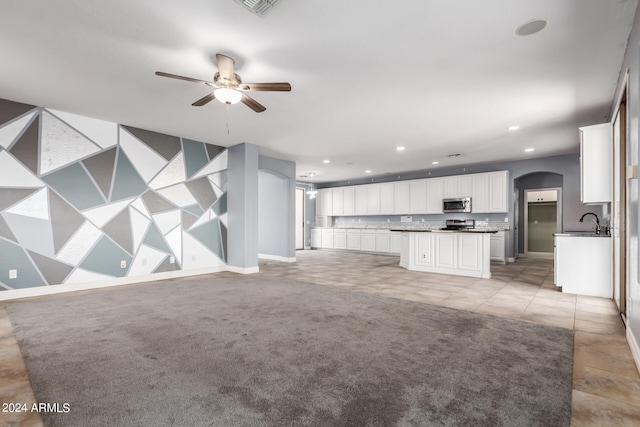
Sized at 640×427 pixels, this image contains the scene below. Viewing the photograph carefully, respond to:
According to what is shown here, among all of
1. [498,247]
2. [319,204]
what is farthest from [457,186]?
[319,204]

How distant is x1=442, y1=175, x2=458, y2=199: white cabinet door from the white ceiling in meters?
3.42

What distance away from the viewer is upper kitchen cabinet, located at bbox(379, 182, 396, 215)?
34.8 ft

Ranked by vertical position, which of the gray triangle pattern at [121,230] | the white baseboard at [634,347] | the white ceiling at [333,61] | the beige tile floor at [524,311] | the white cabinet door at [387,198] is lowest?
the beige tile floor at [524,311]

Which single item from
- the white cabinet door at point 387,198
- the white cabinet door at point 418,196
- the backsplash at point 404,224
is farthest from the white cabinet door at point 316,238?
the white cabinet door at point 418,196

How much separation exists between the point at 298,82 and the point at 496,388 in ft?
11.6

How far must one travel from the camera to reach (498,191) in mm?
8422

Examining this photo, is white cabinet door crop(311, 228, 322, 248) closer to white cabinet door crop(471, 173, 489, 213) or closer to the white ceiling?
white cabinet door crop(471, 173, 489, 213)

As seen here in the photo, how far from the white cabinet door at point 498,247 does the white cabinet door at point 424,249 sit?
2539 millimetres

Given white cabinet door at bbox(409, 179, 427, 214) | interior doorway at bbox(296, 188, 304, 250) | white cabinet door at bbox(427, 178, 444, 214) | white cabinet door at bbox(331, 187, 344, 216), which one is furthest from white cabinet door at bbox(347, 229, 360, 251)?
white cabinet door at bbox(427, 178, 444, 214)

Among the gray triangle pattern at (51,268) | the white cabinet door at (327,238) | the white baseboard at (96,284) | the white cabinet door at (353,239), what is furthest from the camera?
→ the white cabinet door at (327,238)

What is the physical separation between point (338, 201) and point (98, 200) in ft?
26.9

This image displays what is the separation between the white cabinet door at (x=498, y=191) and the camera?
27.3 ft

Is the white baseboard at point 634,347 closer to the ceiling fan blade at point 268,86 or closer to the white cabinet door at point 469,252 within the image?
the white cabinet door at point 469,252

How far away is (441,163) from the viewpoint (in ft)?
29.1
